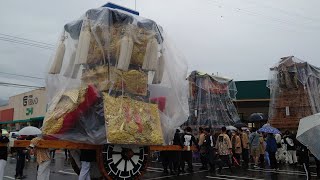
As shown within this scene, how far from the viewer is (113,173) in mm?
7156

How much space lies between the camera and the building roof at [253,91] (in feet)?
82.5

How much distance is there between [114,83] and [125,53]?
0.69m

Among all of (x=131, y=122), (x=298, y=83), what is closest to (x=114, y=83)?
(x=131, y=122)

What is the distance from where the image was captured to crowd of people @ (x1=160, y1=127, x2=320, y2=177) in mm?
12391

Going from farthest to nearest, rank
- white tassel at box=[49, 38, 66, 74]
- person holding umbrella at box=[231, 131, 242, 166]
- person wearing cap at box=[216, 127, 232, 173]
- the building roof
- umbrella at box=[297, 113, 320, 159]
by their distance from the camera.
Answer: the building roof < person holding umbrella at box=[231, 131, 242, 166] < person wearing cap at box=[216, 127, 232, 173] < white tassel at box=[49, 38, 66, 74] < umbrella at box=[297, 113, 320, 159]

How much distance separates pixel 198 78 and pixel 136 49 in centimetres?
1100

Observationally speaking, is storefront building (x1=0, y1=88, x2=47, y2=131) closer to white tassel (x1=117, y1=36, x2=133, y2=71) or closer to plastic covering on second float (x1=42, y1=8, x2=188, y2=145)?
plastic covering on second float (x1=42, y1=8, x2=188, y2=145)

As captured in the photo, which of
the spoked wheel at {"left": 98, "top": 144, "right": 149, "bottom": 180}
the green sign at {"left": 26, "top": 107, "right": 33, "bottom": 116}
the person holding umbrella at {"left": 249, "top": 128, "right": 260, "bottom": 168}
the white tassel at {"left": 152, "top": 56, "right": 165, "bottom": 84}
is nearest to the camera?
the spoked wheel at {"left": 98, "top": 144, "right": 149, "bottom": 180}

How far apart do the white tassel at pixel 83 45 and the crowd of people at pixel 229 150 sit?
4768 millimetres

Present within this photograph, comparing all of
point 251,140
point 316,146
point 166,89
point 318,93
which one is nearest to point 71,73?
point 166,89

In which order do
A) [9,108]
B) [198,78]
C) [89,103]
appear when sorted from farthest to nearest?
[9,108]
[198,78]
[89,103]

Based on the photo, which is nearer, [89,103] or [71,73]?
[89,103]

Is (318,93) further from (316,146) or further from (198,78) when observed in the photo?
(316,146)

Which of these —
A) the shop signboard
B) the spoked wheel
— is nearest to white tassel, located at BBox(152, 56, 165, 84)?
the spoked wheel
